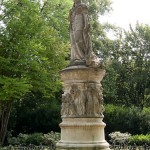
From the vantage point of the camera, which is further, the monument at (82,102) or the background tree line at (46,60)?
the background tree line at (46,60)

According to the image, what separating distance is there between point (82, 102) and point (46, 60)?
1323 centimetres

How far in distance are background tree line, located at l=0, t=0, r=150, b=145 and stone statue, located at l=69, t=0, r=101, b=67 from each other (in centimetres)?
973

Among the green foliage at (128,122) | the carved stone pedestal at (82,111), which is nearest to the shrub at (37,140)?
the green foliage at (128,122)

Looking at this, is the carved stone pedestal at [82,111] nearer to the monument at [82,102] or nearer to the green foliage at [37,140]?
the monument at [82,102]

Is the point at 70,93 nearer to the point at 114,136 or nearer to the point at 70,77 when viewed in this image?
the point at 70,77

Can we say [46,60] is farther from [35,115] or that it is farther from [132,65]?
[132,65]

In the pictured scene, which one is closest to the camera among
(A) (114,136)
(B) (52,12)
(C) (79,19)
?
(C) (79,19)

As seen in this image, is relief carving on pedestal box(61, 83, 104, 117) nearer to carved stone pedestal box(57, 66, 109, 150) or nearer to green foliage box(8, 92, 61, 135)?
carved stone pedestal box(57, 66, 109, 150)

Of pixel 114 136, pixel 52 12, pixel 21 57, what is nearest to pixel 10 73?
pixel 21 57

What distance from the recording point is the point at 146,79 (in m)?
35.9

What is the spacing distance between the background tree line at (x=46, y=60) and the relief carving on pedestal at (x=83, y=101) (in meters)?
10.1

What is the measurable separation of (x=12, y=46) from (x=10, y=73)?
6.04 feet

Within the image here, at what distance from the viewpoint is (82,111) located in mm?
9477

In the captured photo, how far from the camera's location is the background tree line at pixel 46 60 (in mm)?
20781
